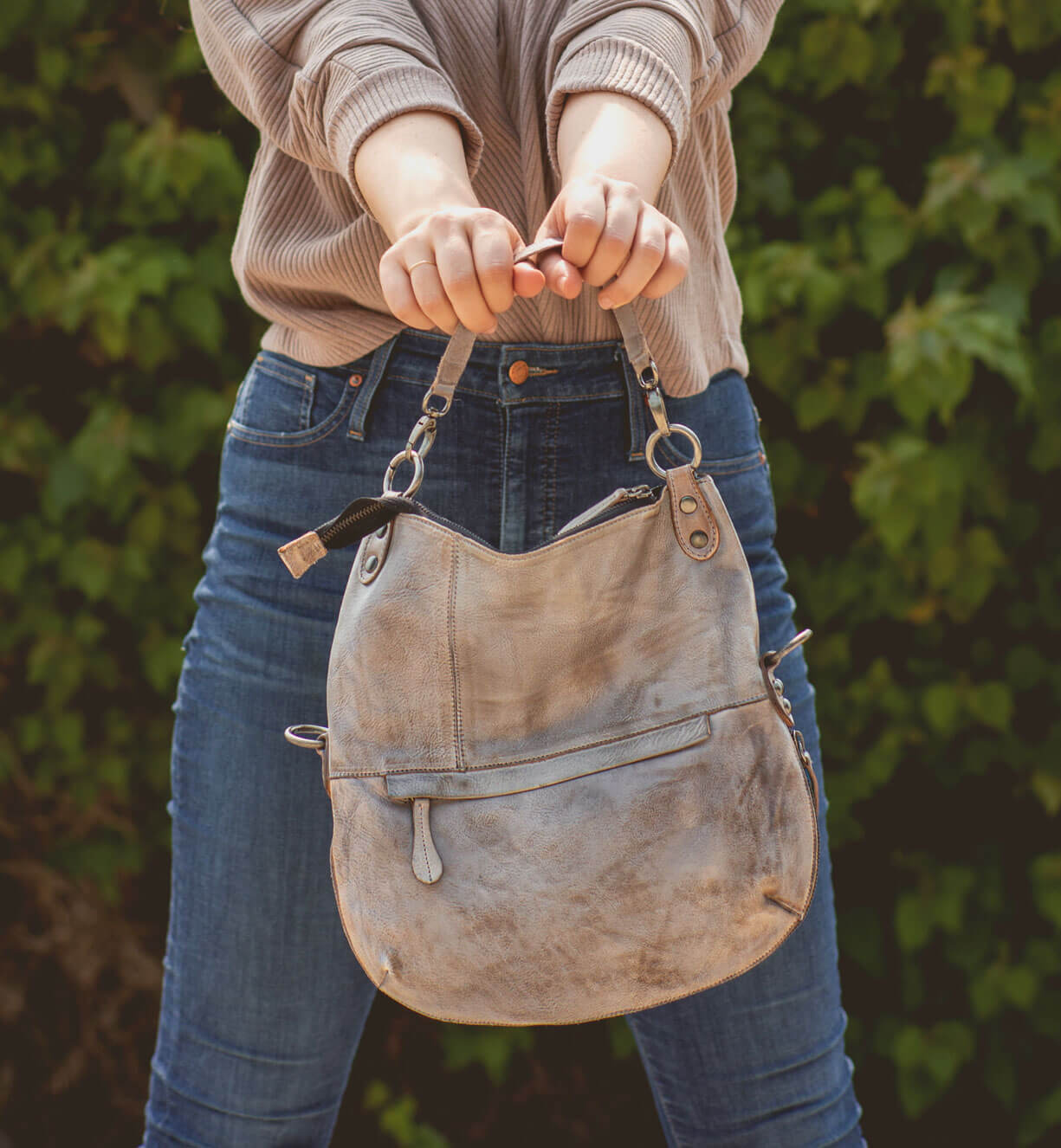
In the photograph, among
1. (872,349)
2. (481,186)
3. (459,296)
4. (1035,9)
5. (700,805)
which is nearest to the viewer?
(459,296)

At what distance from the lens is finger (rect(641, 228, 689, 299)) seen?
774 millimetres

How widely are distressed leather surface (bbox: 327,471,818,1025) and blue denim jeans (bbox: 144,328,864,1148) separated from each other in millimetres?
165

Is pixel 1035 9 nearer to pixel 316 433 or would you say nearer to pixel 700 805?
pixel 316 433

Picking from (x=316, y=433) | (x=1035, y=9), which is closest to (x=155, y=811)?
(x=316, y=433)

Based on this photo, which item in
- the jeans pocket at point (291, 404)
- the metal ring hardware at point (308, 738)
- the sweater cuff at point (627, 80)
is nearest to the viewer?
the sweater cuff at point (627, 80)

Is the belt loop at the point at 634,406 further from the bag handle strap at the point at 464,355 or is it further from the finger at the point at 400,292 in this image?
the finger at the point at 400,292

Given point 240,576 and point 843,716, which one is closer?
point 240,576

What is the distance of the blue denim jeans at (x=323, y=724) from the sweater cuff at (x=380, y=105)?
0.19 m

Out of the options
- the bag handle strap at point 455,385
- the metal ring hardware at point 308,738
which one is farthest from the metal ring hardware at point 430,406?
the metal ring hardware at point 308,738

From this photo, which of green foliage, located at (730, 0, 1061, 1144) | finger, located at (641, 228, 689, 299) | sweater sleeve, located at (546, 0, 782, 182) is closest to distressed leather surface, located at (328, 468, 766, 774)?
finger, located at (641, 228, 689, 299)

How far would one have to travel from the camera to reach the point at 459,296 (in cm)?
74

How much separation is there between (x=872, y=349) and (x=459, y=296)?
1.45 m

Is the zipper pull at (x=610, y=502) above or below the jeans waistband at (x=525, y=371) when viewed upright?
below

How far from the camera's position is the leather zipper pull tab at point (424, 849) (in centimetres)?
88
